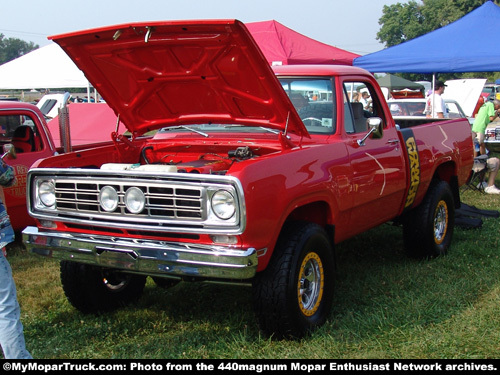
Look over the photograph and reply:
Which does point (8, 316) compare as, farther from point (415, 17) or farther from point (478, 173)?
point (415, 17)

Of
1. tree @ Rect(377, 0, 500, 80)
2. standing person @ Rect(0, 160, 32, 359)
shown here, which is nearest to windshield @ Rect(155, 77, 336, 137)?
standing person @ Rect(0, 160, 32, 359)

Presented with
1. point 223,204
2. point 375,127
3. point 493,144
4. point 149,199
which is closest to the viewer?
point 223,204

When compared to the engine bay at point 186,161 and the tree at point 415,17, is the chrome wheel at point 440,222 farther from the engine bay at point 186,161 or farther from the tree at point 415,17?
the tree at point 415,17

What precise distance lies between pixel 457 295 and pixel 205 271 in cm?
242

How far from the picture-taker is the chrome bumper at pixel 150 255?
3.38m

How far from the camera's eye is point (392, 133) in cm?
533

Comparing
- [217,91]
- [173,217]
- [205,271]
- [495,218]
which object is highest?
[217,91]

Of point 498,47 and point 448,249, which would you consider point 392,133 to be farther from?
point 498,47

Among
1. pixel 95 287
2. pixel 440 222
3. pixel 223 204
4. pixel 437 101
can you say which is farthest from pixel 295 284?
pixel 437 101

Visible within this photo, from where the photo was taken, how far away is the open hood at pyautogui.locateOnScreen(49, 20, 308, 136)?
3.94 metres

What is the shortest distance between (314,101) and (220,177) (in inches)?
71.5

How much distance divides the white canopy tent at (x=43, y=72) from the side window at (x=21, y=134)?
8.72 metres

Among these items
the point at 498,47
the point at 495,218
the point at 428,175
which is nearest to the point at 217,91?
the point at 428,175

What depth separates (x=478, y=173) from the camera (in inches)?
387
